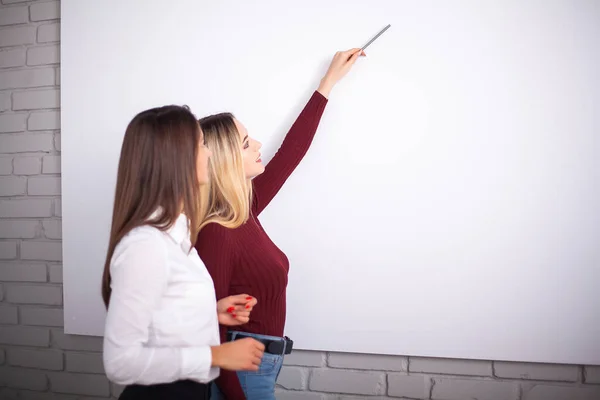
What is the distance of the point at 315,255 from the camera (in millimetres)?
1537

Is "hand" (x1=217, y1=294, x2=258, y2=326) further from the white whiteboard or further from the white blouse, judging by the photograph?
the white whiteboard

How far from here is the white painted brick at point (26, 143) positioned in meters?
1.78

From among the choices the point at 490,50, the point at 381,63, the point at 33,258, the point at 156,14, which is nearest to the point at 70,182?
the point at 33,258

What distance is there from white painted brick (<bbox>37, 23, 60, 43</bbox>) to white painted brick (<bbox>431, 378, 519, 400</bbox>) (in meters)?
1.93

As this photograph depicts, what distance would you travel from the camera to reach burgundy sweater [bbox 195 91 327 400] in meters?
1.15

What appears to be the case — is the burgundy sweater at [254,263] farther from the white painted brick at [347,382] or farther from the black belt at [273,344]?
the white painted brick at [347,382]

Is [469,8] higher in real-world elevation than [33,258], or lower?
higher

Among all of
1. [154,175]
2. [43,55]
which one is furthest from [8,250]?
[154,175]

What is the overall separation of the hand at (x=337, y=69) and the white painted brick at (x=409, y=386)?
0.99 m

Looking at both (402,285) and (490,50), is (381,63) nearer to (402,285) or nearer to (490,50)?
(490,50)

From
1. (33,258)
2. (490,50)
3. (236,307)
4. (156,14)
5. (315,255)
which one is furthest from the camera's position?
(33,258)

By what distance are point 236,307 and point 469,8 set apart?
119 centimetres

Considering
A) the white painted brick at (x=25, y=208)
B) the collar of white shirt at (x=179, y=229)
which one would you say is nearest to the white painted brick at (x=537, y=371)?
the collar of white shirt at (x=179, y=229)

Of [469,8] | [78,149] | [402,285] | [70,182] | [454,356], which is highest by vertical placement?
[469,8]
